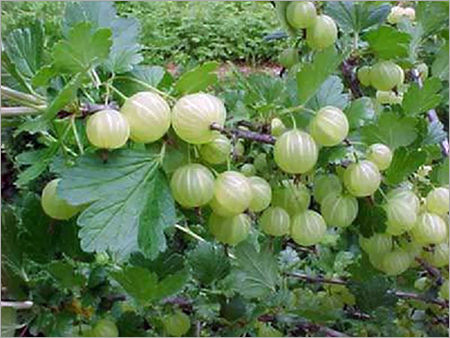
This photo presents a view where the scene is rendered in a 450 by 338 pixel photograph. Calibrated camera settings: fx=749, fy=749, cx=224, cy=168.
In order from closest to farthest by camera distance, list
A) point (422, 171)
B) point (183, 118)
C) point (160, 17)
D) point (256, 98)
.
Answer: point (183, 118)
point (256, 98)
point (422, 171)
point (160, 17)

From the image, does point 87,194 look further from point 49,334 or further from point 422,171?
point 422,171

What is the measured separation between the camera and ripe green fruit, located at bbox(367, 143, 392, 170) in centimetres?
60

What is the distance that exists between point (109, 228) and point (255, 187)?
0.40ft

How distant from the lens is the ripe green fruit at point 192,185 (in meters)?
0.52

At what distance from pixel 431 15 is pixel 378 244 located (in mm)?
281

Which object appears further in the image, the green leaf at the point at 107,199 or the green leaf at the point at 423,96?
the green leaf at the point at 423,96

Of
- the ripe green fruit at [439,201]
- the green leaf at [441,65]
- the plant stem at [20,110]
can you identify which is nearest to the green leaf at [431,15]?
the green leaf at [441,65]

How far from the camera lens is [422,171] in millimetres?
717

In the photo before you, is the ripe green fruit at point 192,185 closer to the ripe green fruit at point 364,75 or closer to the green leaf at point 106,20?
the green leaf at point 106,20

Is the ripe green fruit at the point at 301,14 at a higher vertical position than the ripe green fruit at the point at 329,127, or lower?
higher

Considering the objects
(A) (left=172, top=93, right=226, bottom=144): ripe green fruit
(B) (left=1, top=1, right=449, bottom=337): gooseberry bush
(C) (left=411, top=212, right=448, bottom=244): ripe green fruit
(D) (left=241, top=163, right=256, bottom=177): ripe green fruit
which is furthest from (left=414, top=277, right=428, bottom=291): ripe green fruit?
(A) (left=172, top=93, right=226, bottom=144): ripe green fruit

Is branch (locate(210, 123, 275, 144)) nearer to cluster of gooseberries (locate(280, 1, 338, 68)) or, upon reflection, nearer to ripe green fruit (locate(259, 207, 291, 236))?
ripe green fruit (locate(259, 207, 291, 236))

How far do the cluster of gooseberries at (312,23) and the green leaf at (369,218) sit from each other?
170 millimetres

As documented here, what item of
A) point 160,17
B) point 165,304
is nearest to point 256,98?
point 165,304
